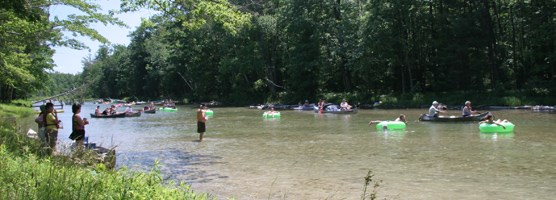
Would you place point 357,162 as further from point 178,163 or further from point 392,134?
point 392,134

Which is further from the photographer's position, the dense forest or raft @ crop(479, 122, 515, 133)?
the dense forest

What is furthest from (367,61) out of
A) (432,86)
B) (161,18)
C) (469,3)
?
(161,18)

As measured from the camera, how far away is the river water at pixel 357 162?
946 cm

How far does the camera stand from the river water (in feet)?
31.0

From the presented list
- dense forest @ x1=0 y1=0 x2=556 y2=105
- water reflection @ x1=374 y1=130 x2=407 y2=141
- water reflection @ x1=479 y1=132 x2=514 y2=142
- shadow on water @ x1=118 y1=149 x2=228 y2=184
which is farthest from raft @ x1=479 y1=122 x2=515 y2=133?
dense forest @ x1=0 y1=0 x2=556 y2=105

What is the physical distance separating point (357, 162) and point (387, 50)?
34022 millimetres

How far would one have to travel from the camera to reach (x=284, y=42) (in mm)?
58875

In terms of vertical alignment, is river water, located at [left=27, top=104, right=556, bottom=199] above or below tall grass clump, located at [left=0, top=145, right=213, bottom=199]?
below

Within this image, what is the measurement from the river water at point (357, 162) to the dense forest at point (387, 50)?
537 inches

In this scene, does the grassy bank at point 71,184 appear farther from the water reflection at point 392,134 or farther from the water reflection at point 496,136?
the water reflection at point 496,136

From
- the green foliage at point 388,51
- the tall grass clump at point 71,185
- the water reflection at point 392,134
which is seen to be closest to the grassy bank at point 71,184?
the tall grass clump at point 71,185

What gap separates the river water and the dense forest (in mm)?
13648

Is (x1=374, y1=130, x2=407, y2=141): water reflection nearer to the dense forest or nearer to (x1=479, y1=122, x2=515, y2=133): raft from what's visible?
(x1=479, y1=122, x2=515, y2=133): raft

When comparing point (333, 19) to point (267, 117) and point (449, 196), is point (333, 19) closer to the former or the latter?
point (267, 117)
